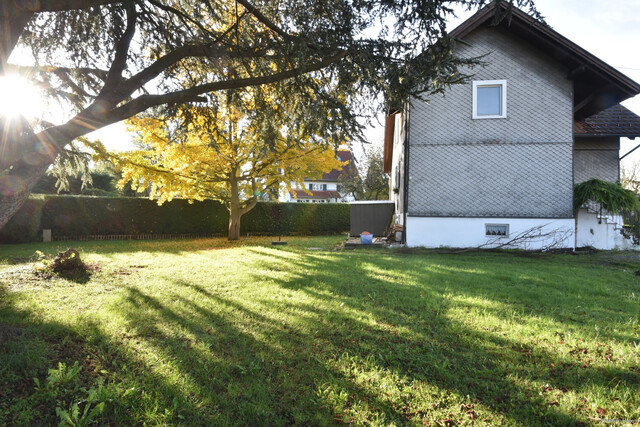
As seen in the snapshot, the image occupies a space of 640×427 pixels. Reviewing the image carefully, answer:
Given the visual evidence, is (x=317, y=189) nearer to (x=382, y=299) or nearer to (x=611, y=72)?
(x=611, y=72)

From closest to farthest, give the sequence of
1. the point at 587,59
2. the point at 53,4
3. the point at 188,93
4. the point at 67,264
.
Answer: the point at 53,4 → the point at 188,93 → the point at 67,264 → the point at 587,59

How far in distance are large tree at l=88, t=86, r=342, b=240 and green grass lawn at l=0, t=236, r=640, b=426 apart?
9.13 feet

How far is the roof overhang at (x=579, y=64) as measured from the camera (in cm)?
1027

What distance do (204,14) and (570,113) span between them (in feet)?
37.5

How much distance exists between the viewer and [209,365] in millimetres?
3080

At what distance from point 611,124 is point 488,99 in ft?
17.5

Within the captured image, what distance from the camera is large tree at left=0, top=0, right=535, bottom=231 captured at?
4078 mm

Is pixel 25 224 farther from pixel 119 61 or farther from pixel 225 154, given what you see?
pixel 119 61

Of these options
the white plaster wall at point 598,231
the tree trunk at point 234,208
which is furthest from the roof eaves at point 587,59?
the tree trunk at point 234,208

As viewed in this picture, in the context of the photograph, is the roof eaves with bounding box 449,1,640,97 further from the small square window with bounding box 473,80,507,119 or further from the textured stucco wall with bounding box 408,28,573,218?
the small square window with bounding box 473,80,507,119

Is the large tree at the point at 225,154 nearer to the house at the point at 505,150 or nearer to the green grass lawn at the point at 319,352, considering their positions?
the green grass lawn at the point at 319,352

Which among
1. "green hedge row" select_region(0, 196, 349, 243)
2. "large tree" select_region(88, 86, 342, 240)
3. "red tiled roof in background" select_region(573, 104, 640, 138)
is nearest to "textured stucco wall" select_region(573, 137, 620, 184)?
"red tiled roof in background" select_region(573, 104, 640, 138)

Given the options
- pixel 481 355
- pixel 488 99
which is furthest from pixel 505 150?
pixel 481 355

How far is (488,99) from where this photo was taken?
1162 cm
